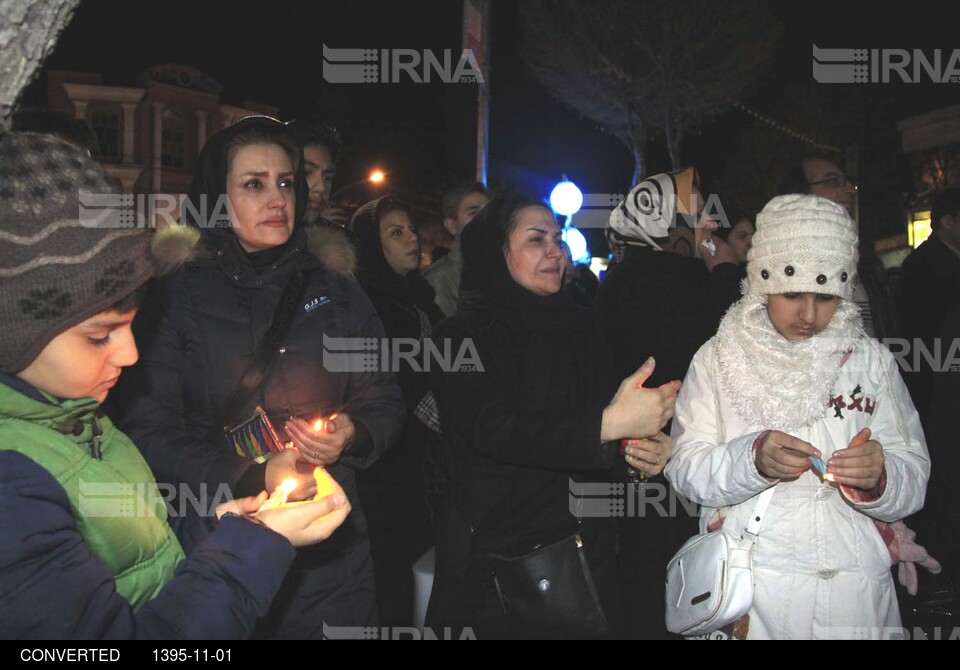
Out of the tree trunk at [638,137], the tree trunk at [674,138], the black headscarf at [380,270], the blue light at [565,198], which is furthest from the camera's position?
the tree trunk at [638,137]

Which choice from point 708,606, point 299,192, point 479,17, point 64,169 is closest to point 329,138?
point 299,192

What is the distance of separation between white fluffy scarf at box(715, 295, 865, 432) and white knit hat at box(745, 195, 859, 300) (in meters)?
0.11

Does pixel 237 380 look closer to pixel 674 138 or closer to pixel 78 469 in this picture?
pixel 78 469

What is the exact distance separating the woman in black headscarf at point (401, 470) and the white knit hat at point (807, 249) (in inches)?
66.0

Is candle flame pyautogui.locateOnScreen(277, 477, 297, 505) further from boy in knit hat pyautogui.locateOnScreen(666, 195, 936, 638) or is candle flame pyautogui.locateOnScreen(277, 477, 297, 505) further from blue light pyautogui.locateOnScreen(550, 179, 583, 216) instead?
blue light pyautogui.locateOnScreen(550, 179, 583, 216)

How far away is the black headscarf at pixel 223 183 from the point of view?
278 cm

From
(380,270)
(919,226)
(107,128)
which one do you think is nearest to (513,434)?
(380,270)

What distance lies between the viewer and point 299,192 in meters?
2.97

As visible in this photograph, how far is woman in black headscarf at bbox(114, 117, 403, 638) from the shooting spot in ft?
7.60

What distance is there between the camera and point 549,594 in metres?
2.70

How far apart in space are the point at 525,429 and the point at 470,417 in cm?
25

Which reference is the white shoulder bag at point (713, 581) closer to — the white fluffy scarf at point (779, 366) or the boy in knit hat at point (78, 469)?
the white fluffy scarf at point (779, 366)

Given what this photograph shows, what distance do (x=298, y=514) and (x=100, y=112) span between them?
115 feet

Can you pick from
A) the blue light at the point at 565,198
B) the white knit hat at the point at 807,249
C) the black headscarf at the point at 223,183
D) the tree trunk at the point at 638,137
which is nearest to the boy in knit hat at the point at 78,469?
the black headscarf at the point at 223,183
